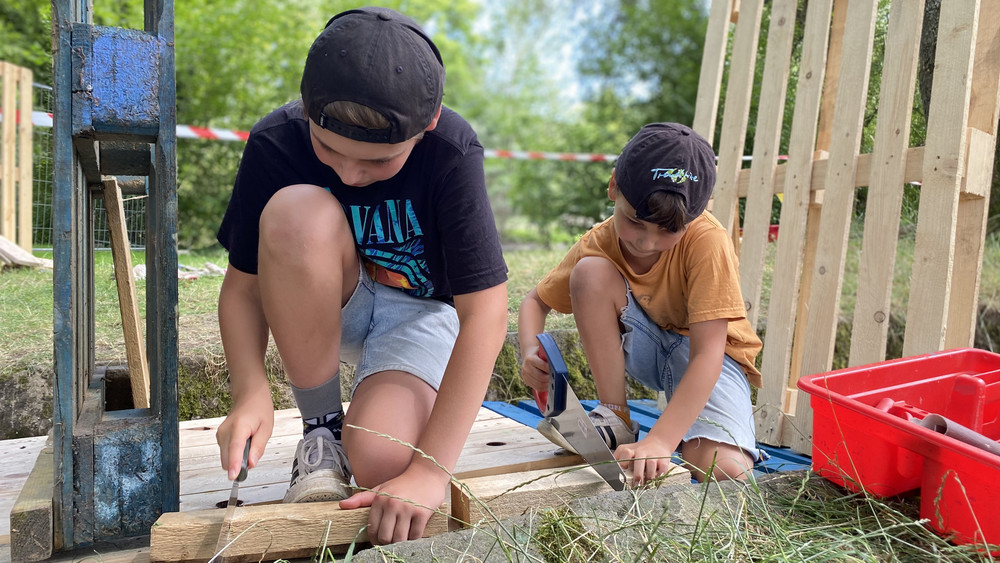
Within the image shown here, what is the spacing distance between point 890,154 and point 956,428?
3.69 ft

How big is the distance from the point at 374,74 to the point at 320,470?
0.80 m

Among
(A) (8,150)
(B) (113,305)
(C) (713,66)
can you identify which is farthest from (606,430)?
(A) (8,150)

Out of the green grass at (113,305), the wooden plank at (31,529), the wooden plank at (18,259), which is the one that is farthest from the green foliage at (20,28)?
the wooden plank at (31,529)

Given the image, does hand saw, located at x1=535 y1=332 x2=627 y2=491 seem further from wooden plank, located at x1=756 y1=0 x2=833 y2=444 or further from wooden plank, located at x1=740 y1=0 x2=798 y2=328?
wooden plank, located at x1=740 y1=0 x2=798 y2=328

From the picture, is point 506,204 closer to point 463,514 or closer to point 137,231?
point 137,231

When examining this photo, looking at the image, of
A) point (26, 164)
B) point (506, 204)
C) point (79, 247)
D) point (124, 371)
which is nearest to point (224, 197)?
point (26, 164)

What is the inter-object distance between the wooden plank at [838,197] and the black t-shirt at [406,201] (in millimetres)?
1416

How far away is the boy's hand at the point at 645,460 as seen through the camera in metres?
1.59

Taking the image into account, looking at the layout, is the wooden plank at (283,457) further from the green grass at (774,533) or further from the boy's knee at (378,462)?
the green grass at (774,533)

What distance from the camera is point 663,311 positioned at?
6.99 feet

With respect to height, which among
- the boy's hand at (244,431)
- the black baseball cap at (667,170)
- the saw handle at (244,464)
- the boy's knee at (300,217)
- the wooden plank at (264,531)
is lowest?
the wooden plank at (264,531)

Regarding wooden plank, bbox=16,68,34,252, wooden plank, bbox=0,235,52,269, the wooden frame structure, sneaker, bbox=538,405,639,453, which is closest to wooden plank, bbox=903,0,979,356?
the wooden frame structure

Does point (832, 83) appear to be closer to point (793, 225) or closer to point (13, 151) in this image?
point (793, 225)

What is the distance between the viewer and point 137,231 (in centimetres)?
311
